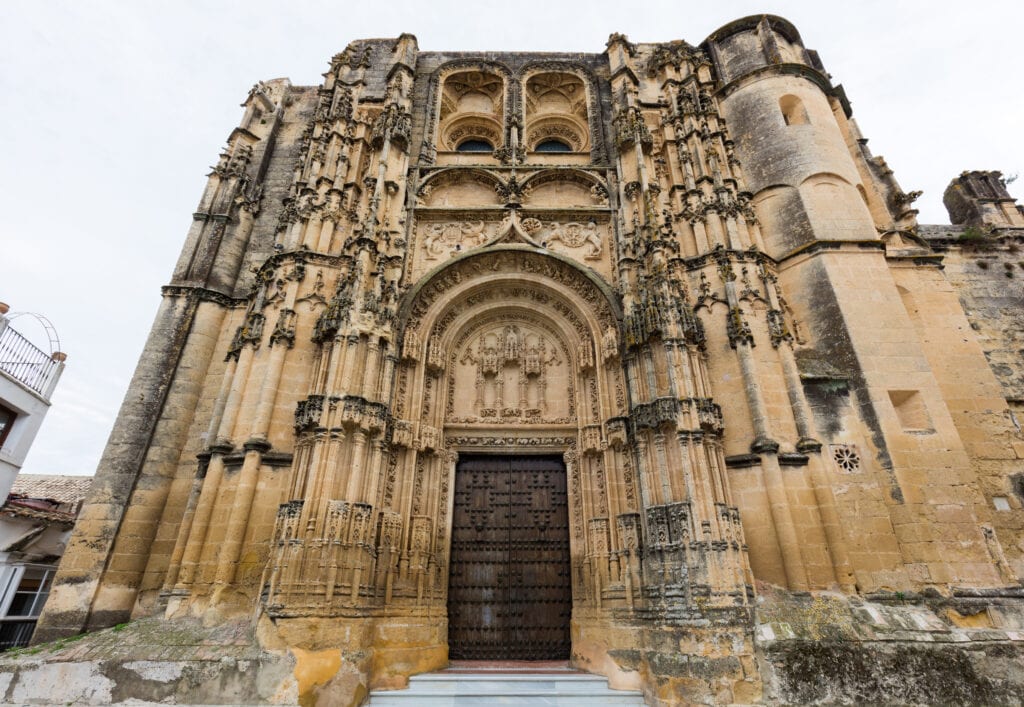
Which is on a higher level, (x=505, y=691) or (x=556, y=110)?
(x=556, y=110)

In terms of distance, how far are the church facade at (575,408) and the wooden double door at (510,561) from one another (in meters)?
0.05

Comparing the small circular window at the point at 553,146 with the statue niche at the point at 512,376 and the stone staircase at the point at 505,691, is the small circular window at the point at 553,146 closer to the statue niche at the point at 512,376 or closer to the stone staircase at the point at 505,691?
the statue niche at the point at 512,376

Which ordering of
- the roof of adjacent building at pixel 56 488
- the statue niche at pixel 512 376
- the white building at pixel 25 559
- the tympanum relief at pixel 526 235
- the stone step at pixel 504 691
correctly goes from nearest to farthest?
the stone step at pixel 504 691
the statue niche at pixel 512 376
the white building at pixel 25 559
the tympanum relief at pixel 526 235
the roof of adjacent building at pixel 56 488

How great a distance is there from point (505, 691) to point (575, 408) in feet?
16.9

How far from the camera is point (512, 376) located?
11.0 meters

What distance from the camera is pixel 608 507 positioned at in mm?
9086

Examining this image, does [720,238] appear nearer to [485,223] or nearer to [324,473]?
[485,223]

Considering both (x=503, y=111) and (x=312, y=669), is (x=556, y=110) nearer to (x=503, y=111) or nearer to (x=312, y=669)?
(x=503, y=111)

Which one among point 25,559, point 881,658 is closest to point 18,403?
A: point 25,559

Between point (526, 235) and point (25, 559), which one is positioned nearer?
point (526, 235)

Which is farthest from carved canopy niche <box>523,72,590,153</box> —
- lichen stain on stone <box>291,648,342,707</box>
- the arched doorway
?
lichen stain on stone <box>291,648,342,707</box>

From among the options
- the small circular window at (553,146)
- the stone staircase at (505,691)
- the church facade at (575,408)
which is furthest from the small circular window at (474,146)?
the stone staircase at (505,691)

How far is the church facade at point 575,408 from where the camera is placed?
24.4 feet

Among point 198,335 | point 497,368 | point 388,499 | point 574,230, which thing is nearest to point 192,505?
point 388,499
